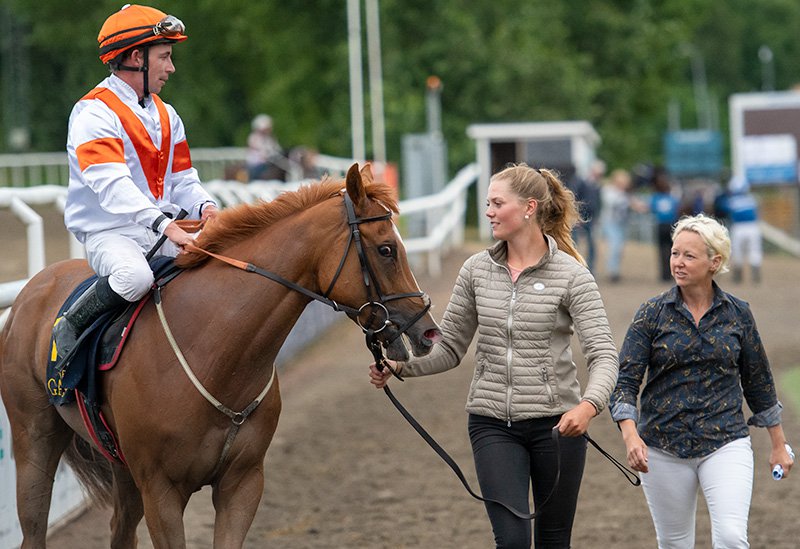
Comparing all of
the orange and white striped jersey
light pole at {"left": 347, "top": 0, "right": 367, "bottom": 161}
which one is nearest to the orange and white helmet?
the orange and white striped jersey

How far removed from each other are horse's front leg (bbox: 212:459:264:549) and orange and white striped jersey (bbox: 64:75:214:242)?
0.96m

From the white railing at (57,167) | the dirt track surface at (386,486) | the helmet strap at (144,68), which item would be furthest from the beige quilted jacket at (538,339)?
the white railing at (57,167)

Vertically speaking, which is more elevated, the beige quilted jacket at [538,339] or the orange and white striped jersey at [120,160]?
the orange and white striped jersey at [120,160]

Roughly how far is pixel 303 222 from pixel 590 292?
106cm

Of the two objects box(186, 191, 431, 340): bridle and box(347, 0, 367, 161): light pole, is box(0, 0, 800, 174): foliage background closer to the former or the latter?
box(347, 0, 367, 161): light pole

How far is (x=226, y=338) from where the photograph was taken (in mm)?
4871

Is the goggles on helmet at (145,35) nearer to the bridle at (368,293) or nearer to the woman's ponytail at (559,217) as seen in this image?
the bridle at (368,293)

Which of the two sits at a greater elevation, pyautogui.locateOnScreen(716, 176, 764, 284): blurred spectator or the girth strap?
the girth strap

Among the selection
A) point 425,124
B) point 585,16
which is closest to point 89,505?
point 425,124

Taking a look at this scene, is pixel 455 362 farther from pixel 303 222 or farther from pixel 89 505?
pixel 89 505

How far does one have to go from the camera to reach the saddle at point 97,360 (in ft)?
16.5

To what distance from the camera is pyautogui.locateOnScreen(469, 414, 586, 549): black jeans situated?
4.76 meters

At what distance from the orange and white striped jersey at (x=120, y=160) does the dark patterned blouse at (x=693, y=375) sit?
5.98 ft

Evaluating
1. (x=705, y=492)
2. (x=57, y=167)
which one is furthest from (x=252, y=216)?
(x=57, y=167)
